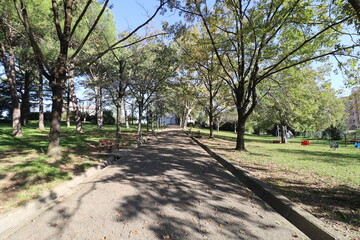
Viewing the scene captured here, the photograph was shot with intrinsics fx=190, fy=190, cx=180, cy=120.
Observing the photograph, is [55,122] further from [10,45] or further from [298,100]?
[298,100]

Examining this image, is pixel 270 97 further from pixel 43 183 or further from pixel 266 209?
pixel 43 183

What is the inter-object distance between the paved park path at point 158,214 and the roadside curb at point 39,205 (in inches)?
6.0

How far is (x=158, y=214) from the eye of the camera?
137 inches

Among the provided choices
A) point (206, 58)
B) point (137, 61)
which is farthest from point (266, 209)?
point (137, 61)

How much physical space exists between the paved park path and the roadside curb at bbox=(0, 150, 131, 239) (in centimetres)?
15

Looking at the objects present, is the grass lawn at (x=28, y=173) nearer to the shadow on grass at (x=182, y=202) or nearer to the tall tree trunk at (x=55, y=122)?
the tall tree trunk at (x=55, y=122)

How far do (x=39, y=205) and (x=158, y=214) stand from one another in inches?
93.7

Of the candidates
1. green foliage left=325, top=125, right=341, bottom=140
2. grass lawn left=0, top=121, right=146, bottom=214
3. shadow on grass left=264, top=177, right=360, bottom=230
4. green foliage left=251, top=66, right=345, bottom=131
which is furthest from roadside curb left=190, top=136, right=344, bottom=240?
green foliage left=325, top=125, right=341, bottom=140

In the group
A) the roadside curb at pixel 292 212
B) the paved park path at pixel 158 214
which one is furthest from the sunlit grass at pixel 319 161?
the paved park path at pixel 158 214

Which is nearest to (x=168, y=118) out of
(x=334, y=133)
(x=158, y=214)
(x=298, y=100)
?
(x=334, y=133)

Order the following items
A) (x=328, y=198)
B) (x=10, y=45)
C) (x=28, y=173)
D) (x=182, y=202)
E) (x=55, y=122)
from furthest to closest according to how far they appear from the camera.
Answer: (x=10, y=45)
(x=55, y=122)
(x=28, y=173)
(x=328, y=198)
(x=182, y=202)

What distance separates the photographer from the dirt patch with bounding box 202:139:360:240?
3111 millimetres

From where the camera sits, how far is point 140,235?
9.30 ft

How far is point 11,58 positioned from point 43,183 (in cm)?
1287
